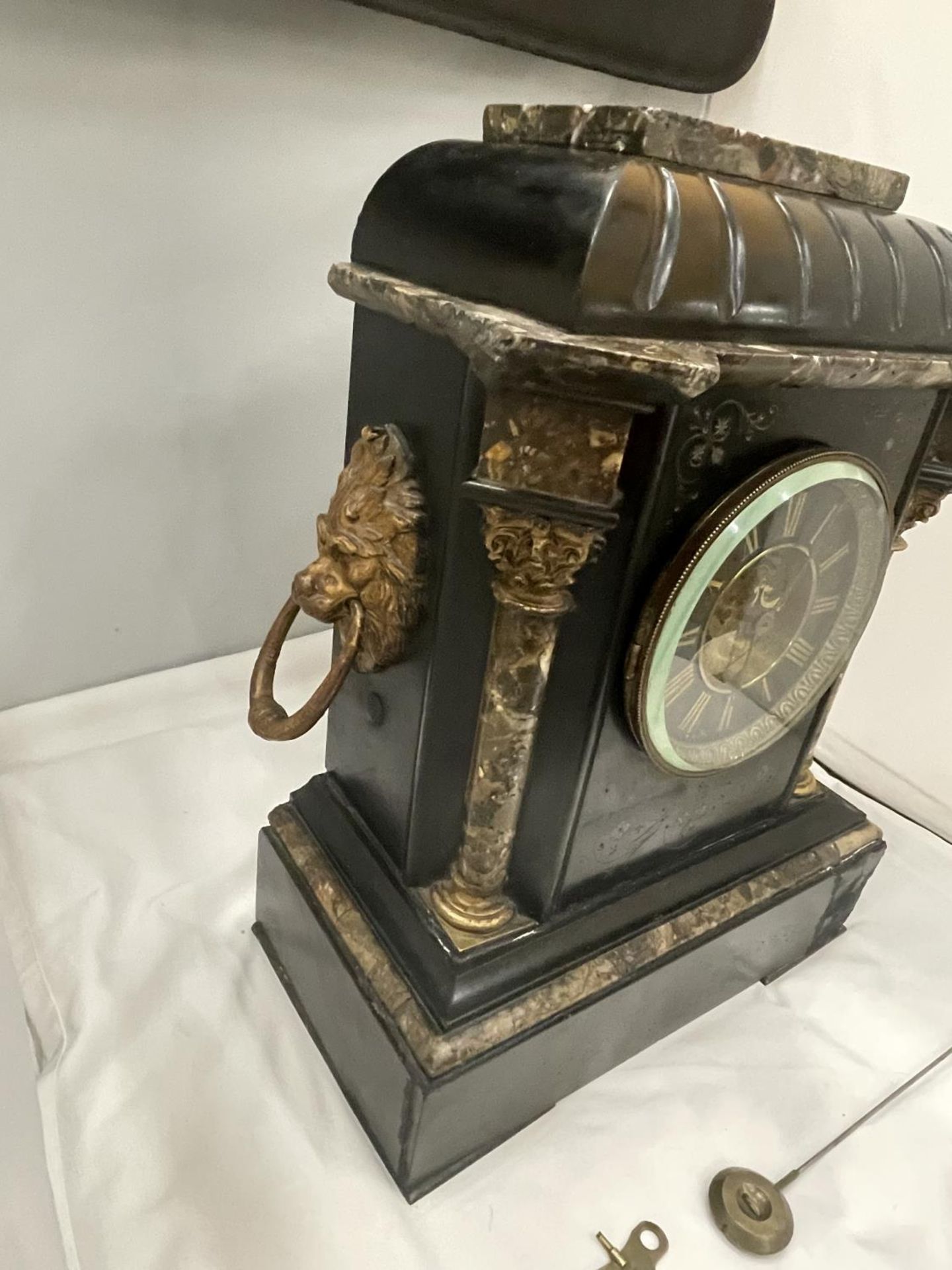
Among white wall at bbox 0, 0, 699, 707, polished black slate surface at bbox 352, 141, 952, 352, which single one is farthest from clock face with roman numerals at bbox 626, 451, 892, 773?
white wall at bbox 0, 0, 699, 707

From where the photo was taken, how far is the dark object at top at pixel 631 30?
0.90 metres

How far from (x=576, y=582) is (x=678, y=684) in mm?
127

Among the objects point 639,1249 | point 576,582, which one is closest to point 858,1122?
point 639,1249

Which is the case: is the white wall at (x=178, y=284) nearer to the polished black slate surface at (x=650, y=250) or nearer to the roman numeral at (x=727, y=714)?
the polished black slate surface at (x=650, y=250)

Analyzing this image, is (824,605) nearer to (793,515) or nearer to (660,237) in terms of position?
(793,515)

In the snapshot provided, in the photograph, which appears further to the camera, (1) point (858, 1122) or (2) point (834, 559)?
(1) point (858, 1122)

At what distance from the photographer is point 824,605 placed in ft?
2.44

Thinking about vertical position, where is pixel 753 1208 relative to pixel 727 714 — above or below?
below

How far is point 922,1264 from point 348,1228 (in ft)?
1.51

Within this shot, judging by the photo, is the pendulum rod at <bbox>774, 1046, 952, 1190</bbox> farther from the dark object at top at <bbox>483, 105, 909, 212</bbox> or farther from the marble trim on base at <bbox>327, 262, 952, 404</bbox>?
the dark object at top at <bbox>483, 105, 909, 212</bbox>

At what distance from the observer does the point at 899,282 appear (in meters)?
0.62

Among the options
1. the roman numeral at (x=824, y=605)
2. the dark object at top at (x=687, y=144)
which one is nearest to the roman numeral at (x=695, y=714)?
the roman numeral at (x=824, y=605)

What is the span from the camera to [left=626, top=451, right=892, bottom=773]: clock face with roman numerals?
61 cm

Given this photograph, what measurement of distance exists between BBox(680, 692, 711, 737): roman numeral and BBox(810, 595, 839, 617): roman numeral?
12 centimetres
